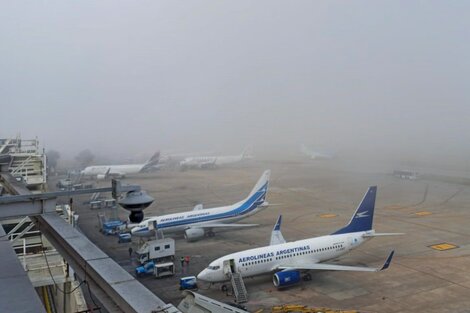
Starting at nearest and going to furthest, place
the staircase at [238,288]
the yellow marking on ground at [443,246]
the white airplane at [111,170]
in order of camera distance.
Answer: the staircase at [238,288] → the yellow marking on ground at [443,246] → the white airplane at [111,170]

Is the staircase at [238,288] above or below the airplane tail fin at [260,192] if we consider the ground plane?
below

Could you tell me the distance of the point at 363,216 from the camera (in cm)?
2256

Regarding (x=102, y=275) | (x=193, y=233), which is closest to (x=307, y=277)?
(x=193, y=233)

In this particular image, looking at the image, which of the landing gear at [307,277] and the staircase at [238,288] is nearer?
the staircase at [238,288]

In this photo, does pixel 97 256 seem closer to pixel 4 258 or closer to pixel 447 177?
pixel 4 258

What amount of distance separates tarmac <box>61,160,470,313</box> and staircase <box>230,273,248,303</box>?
0.41m

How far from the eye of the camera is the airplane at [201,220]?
28234 millimetres

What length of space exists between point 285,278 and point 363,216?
5620 millimetres

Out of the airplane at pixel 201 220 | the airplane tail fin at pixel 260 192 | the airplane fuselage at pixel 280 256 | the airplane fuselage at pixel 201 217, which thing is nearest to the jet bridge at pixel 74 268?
the airplane fuselage at pixel 280 256

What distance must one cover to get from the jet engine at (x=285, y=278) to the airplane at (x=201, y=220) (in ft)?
32.4

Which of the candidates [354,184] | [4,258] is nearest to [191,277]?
[4,258]

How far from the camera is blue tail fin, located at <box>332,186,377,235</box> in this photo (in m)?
22.4

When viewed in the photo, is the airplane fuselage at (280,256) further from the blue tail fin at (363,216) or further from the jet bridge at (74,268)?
the jet bridge at (74,268)

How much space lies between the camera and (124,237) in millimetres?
29328
